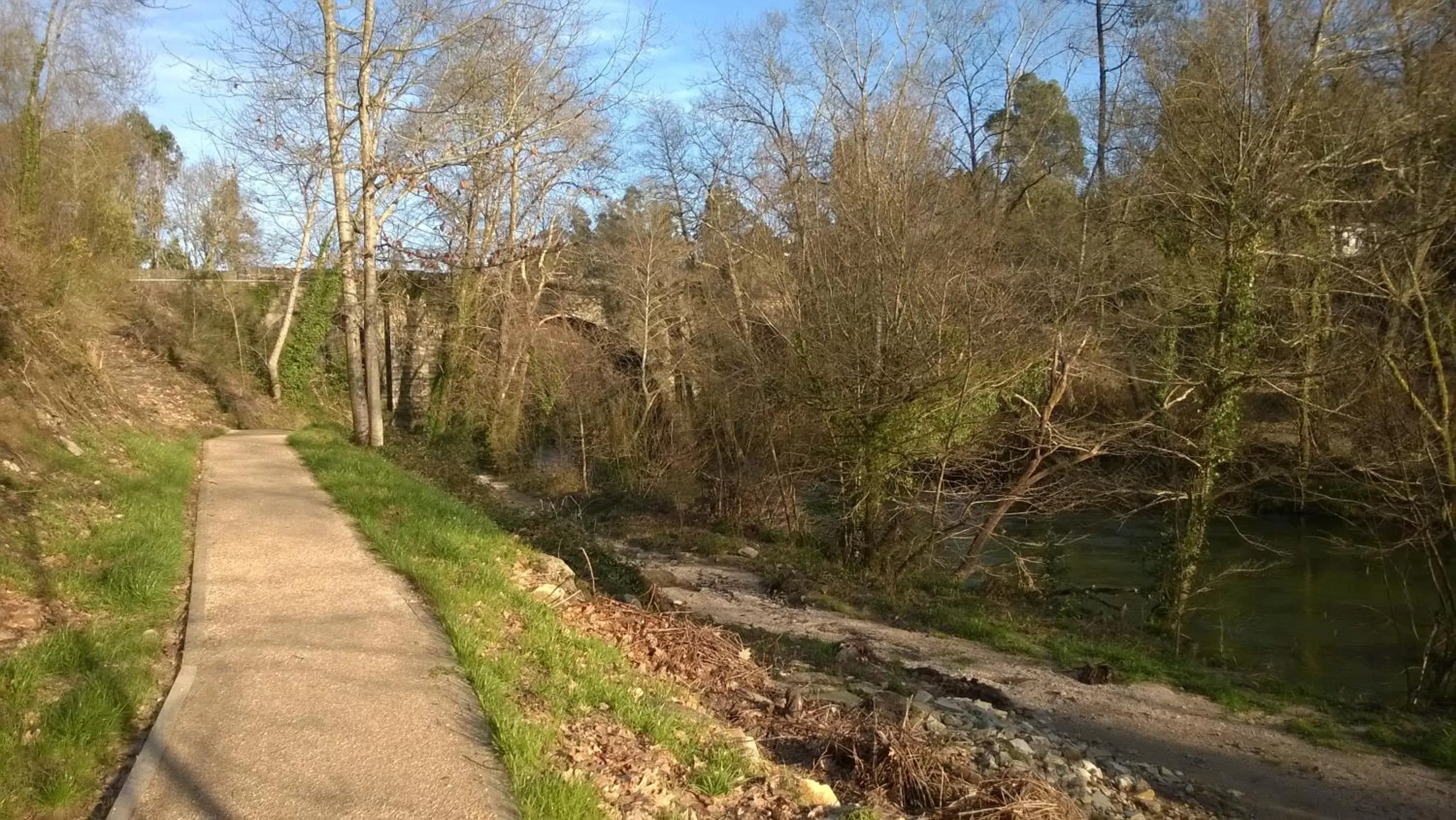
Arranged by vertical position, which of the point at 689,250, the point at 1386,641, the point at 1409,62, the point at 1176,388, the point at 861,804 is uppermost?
the point at 1409,62

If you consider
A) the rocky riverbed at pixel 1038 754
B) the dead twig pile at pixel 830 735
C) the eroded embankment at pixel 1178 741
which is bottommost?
the eroded embankment at pixel 1178 741

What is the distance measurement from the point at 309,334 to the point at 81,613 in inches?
877

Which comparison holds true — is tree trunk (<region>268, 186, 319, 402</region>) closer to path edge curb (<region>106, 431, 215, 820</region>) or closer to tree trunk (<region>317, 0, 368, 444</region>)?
tree trunk (<region>317, 0, 368, 444</region>)

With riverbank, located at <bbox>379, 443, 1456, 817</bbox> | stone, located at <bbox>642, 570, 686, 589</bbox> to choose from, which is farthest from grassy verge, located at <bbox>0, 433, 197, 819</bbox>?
stone, located at <bbox>642, 570, 686, 589</bbox>

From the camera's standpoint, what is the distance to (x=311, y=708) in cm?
520

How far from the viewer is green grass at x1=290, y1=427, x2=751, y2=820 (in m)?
4.77

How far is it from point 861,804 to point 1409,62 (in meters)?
15.2

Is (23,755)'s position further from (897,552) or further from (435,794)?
(897,552)

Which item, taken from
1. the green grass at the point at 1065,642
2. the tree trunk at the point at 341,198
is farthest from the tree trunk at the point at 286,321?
the green grass at the point at 1065,642

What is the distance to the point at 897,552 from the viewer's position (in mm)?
16172

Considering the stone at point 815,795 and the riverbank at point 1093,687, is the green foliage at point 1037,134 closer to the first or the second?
the riverbank at point 1093,687

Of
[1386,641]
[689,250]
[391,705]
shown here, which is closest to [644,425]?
[689,250]

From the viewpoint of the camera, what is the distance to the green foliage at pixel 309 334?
26953 mm

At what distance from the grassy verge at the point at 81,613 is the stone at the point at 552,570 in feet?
9.39
